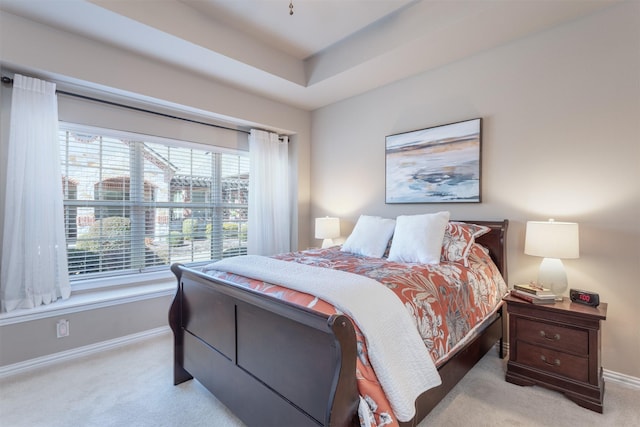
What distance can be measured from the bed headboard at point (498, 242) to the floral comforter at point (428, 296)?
0.36 feet

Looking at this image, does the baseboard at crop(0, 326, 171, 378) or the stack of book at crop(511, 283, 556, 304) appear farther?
the baseboard at crop(0, 326, 171, 378)

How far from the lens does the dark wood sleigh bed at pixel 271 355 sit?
1065mm

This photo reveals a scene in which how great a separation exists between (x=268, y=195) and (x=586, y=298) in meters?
3.19

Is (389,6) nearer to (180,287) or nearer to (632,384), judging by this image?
(180,287)

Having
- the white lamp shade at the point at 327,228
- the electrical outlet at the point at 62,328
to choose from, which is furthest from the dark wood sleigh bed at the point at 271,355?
the white lamp shade at the point at 327,228

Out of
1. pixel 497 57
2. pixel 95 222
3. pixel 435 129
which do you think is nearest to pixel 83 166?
pixel 95 222

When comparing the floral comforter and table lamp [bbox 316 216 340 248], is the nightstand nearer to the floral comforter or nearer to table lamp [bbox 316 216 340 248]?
the floral comforter

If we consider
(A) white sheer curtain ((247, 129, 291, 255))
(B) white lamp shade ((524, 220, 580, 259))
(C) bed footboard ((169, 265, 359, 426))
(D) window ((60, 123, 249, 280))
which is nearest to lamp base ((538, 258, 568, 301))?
(B) white lamp shade ((524, 220, 580, 259))

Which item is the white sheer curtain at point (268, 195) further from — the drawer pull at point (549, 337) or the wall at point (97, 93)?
the drawer pull at point (549, 337)

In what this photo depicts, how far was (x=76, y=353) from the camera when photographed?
246cm

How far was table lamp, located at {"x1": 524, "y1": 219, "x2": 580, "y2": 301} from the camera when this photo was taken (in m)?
1.96

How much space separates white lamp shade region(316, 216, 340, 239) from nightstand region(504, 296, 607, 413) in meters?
1.95

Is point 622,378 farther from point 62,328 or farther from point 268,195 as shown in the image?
point 62,328

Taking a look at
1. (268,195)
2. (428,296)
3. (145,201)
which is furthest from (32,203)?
(428,296)
